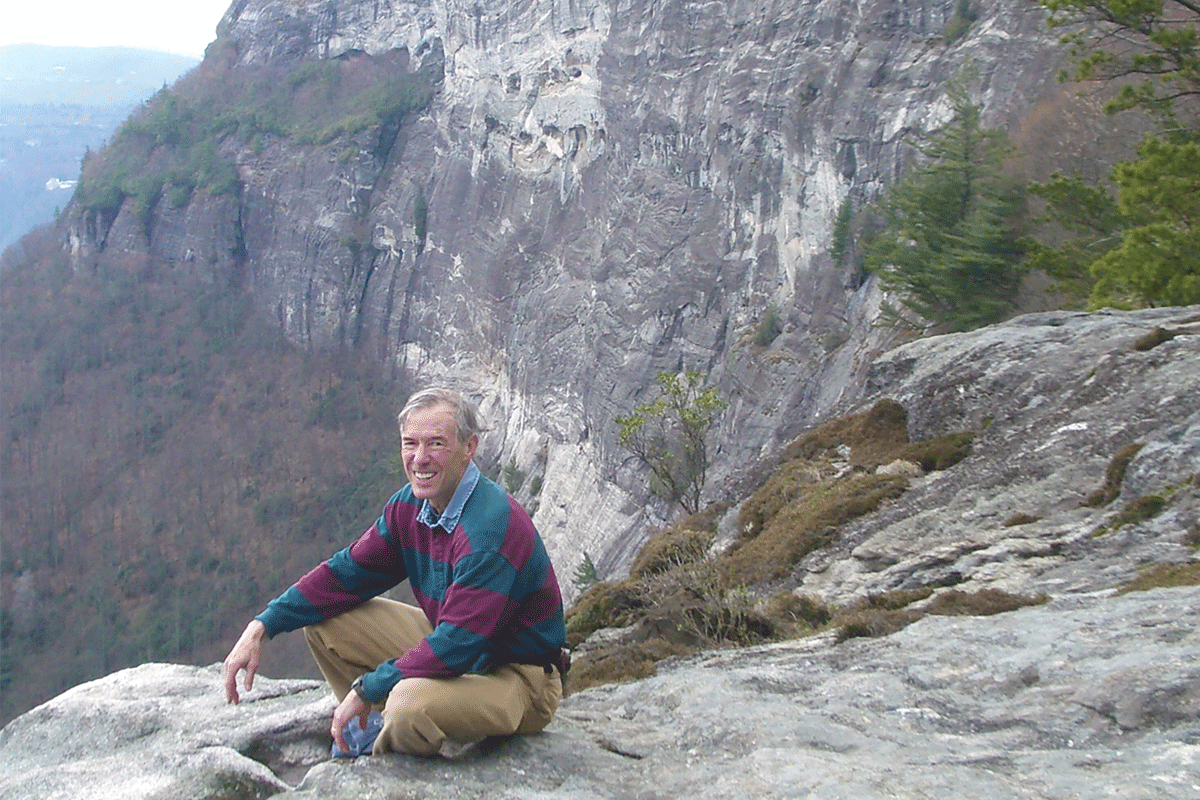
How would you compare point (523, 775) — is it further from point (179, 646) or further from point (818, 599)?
point (179, 646)

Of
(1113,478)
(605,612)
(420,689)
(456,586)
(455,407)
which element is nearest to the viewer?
(420,689)

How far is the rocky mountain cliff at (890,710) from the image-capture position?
4188 millimetres

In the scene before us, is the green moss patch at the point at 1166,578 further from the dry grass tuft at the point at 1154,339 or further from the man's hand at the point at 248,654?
the man's hand at the point at 248,654

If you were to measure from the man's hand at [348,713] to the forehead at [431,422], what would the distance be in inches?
47.1

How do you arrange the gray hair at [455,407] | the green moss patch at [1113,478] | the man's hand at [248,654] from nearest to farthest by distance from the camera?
the gray hair at [455,407] → the man's hand at [248,654] → the green moss patch at [1113,478]

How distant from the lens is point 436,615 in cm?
501

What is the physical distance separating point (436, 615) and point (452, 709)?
28.4 inches

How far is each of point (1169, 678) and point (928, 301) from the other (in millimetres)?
22220

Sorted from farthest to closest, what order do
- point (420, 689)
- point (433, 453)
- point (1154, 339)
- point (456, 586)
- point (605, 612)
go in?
point (605, 612), point (1154, 339), point (433, 453), point (456, 586), point (420, 689)

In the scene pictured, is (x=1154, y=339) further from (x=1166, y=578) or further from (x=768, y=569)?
(x=1166, y=578)

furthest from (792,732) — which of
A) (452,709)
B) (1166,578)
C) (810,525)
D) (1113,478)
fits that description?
(810,525)

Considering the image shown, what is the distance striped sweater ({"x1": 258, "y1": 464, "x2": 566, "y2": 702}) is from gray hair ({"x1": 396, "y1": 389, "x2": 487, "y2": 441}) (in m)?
0.19

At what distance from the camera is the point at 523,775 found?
4.49m

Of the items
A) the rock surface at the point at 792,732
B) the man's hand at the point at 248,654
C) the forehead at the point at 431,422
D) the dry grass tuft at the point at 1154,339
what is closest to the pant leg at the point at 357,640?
the man's hand at the point at 248,654
